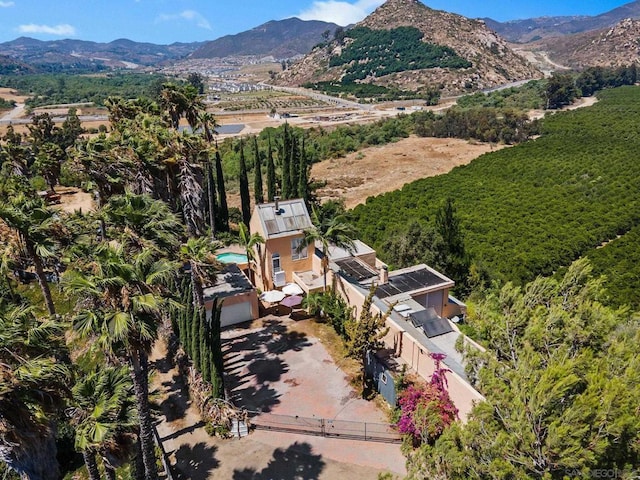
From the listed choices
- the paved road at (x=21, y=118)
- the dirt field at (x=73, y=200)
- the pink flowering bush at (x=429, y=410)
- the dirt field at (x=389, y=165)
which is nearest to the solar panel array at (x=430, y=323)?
the pink flowering bush at (x=429, y=410)

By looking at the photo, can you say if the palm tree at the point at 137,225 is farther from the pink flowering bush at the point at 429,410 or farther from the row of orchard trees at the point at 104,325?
the pink flowering bush at the point at 429,410

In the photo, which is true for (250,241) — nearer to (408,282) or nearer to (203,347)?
(203,347)

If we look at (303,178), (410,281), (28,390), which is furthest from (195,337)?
(303,178)

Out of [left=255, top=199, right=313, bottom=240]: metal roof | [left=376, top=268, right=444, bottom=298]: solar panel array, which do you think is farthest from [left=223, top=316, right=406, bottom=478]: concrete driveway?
[left=255, top=199, right=313, bottom=240]: metal roof

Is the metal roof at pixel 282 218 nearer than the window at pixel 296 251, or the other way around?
the metal roof at pixel 282 218

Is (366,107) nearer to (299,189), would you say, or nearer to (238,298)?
(299,189)

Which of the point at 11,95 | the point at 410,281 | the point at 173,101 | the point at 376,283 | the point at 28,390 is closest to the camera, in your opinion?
the point at 28,390
